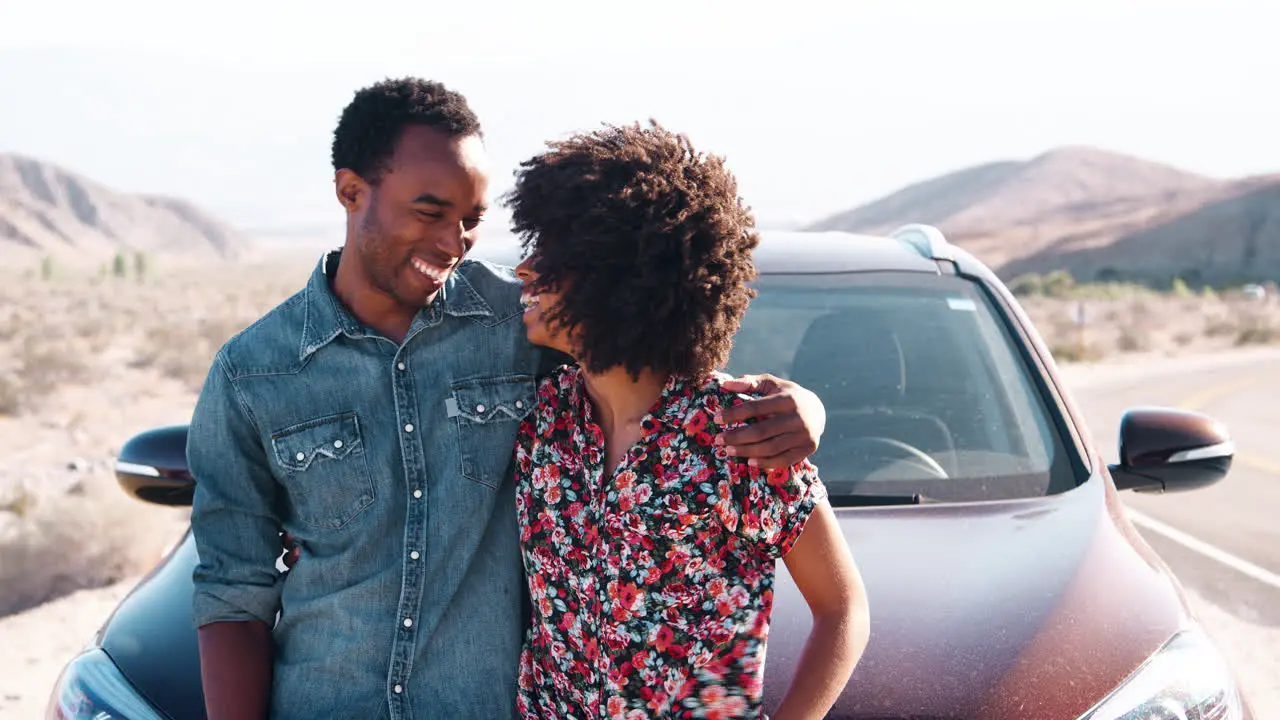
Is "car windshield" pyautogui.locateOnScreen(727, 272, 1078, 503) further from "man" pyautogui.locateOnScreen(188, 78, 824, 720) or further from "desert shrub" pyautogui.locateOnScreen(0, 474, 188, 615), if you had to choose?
"desert shrub" pyautogui.locateOnScreen(0, 474, 188, 615)

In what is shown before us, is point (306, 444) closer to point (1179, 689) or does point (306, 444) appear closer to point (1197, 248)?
point (1179, 689)

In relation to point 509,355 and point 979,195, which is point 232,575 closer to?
point 509,355

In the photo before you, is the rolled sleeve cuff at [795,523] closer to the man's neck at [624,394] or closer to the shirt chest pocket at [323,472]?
the man's neck at [624,394]

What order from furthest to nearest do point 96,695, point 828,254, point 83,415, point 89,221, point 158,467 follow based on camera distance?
point 89,221
point 83,415
point 828,254
point 158,467
point 96,695

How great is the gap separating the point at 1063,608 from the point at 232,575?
1.44 meters

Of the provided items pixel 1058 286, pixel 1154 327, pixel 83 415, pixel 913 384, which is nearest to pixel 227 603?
pixel 913 384

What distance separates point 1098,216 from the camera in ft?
351

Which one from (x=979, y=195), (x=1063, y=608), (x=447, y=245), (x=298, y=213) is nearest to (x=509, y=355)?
(x=447, y=245)

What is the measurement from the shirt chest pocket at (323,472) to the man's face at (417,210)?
0.26m

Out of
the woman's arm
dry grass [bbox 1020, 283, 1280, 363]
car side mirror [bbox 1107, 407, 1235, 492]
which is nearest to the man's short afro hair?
the woman's arm

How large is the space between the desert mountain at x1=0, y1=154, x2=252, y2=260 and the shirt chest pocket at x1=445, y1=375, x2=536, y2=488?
101323mm

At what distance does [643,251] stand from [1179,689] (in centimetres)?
123

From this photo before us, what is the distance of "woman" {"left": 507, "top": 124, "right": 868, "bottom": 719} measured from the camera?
1.65 meters

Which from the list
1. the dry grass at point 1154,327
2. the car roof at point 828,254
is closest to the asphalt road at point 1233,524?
the car roof at point 828,254
